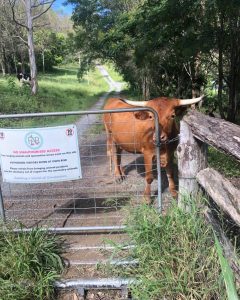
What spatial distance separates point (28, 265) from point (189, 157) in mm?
1781

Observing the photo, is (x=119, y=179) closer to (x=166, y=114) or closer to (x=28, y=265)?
(x=166, y=114)

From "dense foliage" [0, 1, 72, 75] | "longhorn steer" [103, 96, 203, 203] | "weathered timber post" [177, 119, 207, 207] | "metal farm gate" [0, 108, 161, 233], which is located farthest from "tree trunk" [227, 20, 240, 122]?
"dense foliage" [0, 1, 72, 75]

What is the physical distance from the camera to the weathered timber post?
3707 mm

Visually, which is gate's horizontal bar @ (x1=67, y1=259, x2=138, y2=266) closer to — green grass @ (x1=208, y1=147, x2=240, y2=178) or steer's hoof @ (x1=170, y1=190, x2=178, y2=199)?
steer's hoof @ (x1=170, y1=190, x2=178, y2=199)

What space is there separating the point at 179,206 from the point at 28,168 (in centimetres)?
Answer: 163

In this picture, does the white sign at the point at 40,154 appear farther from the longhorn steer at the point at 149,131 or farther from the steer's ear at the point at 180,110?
the steer's ear at the point at 180,110

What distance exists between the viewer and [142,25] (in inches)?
399

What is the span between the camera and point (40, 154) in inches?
164

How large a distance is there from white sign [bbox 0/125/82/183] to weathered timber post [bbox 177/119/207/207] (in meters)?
1.11

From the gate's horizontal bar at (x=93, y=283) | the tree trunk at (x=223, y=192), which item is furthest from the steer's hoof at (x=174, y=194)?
the gate's horizontal bar at (x=93, y=283)

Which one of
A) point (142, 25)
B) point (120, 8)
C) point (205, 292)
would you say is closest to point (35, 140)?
point (205, 292)

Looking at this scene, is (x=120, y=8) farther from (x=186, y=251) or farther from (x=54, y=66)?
(x=54, y=66)

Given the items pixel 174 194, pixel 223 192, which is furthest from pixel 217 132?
pixel 174 194

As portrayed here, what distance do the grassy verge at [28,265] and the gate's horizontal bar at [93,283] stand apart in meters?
0.10
